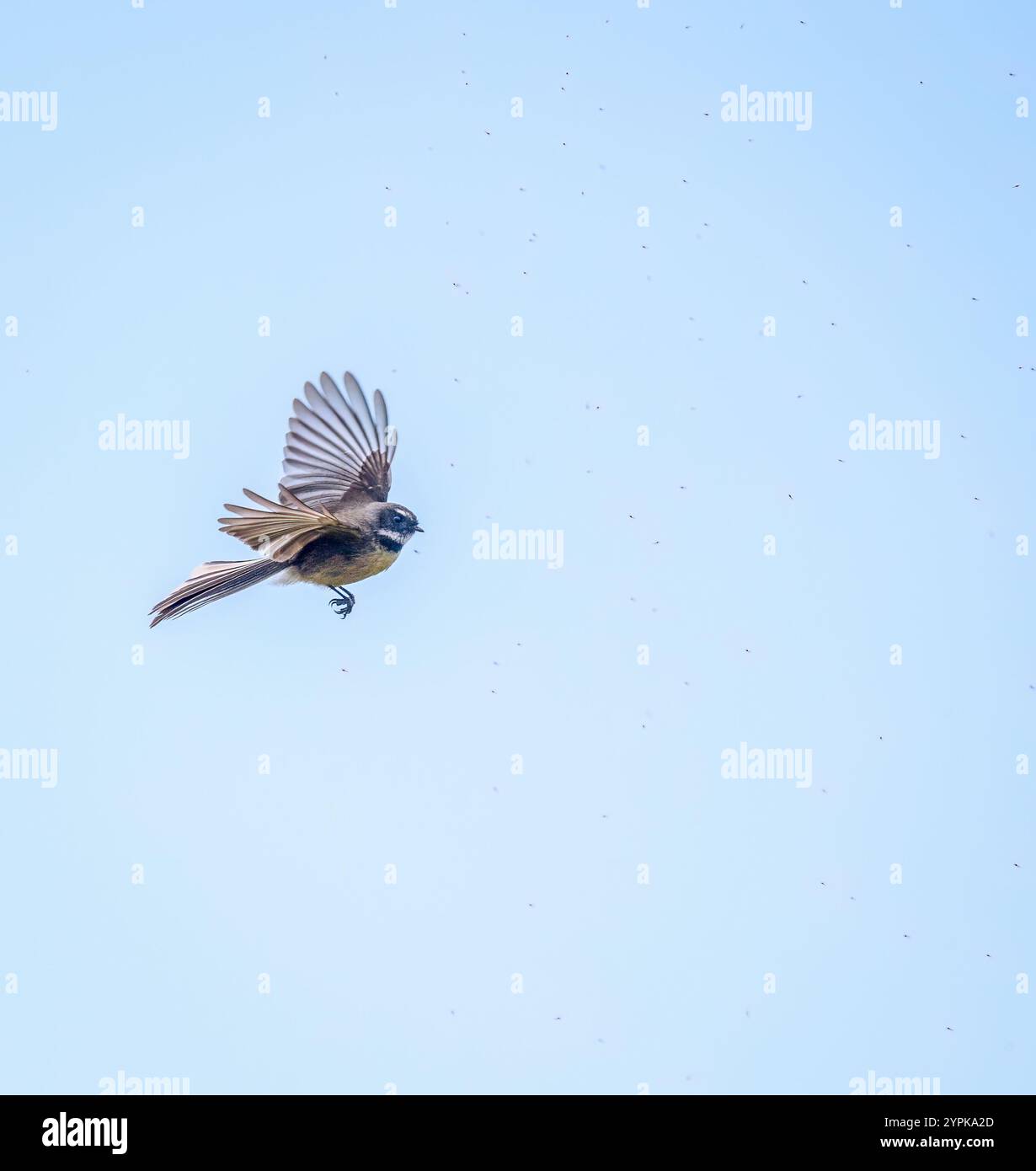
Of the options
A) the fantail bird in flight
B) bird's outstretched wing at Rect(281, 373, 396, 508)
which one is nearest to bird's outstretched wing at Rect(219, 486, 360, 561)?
the fantail bird in flight

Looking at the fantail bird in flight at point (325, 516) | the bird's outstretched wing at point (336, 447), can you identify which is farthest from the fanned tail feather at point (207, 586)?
the bird's outstretched wing at point (336, 447)

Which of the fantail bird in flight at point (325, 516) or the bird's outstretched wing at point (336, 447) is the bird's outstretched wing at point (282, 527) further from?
the bird's outstretched wing at point (336, 447)

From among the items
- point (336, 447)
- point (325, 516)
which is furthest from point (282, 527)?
point (336, 447)

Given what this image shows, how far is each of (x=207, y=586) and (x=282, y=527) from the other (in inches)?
24.6

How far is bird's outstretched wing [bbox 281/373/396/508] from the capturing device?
12250mm

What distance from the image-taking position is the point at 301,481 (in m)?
12.6

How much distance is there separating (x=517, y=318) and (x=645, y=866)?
4218 millimetres

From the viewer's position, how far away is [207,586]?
35.4 ft

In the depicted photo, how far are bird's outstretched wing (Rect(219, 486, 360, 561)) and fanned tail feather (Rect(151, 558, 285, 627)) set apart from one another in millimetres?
202

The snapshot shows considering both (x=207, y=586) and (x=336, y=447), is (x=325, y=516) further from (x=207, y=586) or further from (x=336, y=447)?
(x=336, y=447)

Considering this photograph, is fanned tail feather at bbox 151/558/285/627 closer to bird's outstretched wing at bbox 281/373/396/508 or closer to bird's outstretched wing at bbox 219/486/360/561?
bird's outstretched wing at bbox 219/486/360/561

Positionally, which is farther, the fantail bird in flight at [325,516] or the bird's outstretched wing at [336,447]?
the bird's outstretched wing at [336,447]

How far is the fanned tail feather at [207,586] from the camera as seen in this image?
10734mm
